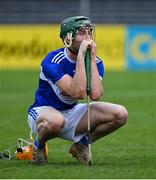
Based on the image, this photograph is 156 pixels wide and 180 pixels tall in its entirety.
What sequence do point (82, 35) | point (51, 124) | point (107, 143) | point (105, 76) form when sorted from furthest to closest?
point (105, 76) < point (107, 143) < point (82, 35) < point (51, 124)

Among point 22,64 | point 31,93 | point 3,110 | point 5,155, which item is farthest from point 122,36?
point 5,155

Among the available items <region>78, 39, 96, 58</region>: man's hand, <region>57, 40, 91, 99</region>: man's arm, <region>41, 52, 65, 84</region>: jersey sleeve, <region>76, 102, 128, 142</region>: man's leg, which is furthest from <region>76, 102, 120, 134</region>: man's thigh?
<region>78, 39, 96, 58</region>: man's hand

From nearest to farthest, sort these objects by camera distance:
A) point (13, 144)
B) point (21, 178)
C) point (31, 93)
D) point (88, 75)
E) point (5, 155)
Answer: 1. point (21, 178)
2. point (88, 75)
3. point (5, 155)
4. point (13, 144)
5. point (31, 93)

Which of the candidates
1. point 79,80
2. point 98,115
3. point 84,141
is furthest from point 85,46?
point 84,141

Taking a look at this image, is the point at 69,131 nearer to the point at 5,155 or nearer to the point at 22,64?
the point at 5,155

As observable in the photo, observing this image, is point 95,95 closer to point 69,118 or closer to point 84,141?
point 69,118

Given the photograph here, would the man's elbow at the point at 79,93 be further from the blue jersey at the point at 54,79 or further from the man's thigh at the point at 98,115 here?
the man's thigh at the point at 98,115

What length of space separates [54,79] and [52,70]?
0.09 m

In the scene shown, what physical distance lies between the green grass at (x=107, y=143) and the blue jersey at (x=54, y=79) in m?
0.64

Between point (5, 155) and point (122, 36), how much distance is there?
18.7m

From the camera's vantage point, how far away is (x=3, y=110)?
15.3 metres

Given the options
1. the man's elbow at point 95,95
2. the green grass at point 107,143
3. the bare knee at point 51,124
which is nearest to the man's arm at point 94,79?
the man's elbow at point 95,95

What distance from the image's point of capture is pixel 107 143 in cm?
1059

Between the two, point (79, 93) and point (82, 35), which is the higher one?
point (82, 35)
